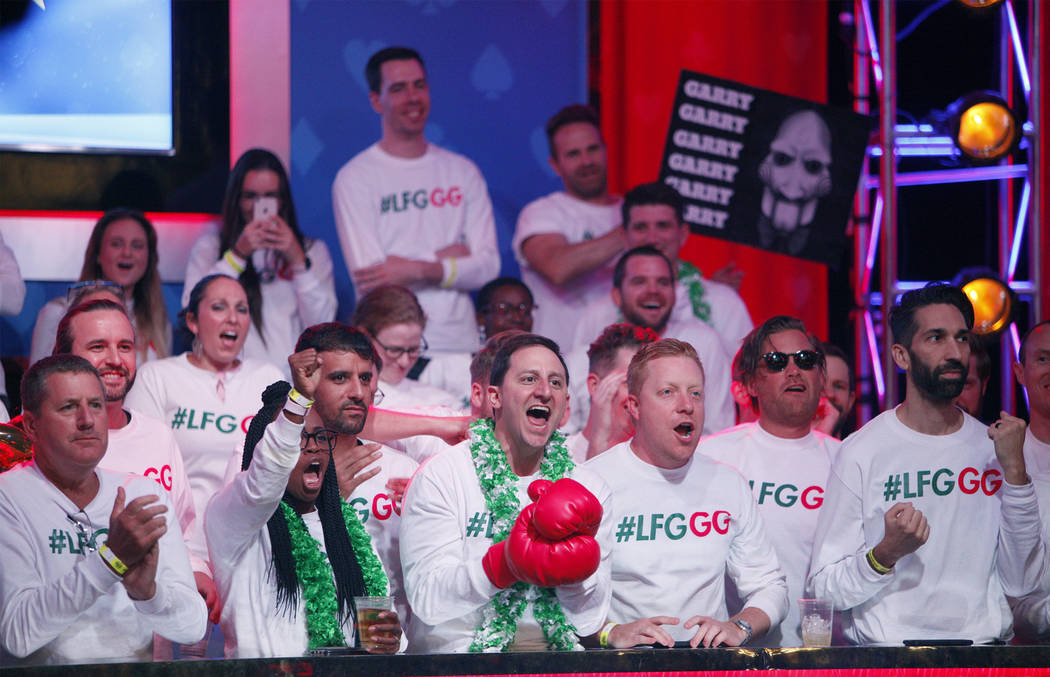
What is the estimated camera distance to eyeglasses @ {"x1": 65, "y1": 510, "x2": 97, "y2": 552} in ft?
11.3

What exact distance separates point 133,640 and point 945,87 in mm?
5017

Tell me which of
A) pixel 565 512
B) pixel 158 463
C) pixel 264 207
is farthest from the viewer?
pixel 264 207

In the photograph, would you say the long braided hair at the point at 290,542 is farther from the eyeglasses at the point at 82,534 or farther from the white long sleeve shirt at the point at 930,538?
the white long sleeve shirt at the point at 930,538

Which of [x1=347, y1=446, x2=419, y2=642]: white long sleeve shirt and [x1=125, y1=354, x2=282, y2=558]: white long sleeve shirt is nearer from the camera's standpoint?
[x1=347, y1=446, x2=419, y2=642]: white long sleeve shirt

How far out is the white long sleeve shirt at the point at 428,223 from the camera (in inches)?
243

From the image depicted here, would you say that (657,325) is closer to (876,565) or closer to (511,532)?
(876,565)

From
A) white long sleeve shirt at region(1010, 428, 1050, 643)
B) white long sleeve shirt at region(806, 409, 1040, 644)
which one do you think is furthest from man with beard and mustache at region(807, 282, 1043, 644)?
white long sleeve shirt at region(1010, 428, 1050, 643)

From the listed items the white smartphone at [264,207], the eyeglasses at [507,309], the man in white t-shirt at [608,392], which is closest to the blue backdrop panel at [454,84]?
the white smartphone at [264,207]

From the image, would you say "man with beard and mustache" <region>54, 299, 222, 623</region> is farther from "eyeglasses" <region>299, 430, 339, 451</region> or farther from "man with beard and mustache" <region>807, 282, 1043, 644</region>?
"man with beard and mustache" <region>807, 282, 1043, 644</region>

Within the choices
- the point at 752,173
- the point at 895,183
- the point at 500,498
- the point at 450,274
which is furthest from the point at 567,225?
the point at 500,498

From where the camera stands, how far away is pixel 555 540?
3176mm

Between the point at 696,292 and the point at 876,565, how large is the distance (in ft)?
8.38

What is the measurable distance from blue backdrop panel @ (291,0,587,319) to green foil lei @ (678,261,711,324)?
1201 mm

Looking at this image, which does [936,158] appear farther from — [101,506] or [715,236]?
[101,506]
